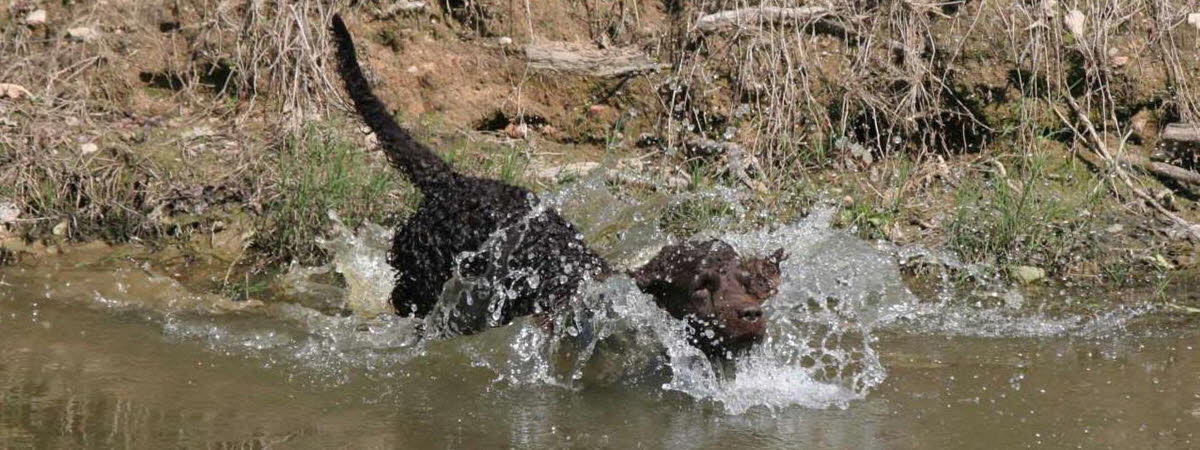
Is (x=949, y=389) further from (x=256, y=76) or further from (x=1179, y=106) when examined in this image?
(x=256, y=76)

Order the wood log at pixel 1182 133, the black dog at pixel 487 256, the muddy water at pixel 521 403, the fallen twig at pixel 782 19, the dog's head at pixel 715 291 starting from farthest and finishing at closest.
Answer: the fallen twig at pixel 782 19 → the wood log at pixel 1182 133 → the black dog at pixel 487 256 → the dog's head at pixel 715 291 → the muddy water at pixel 521 403

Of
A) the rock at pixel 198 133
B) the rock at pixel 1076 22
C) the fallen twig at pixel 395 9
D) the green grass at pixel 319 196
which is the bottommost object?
the green grass at pixel 319 196

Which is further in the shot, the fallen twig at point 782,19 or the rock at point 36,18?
the rock at point 36,18

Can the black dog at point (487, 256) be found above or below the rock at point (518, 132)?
above

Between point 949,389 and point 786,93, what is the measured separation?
104 inches

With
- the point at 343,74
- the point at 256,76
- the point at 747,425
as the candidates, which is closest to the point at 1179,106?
the point at 747,425

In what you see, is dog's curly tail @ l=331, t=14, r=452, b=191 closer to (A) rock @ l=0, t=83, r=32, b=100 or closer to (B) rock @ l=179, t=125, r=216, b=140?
(B) rock @ l=179, t=125, r=216, b=140

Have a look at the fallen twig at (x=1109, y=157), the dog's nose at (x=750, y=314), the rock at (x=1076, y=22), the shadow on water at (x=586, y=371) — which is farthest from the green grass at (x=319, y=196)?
the rock at (x=1076, y=22)

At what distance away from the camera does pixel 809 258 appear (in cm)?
579

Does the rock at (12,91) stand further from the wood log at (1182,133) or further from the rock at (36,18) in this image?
the wood log at (1182,133)

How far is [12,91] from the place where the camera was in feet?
23.0

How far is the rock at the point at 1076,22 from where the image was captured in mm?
7023

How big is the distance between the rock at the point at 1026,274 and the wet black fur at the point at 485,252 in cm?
221

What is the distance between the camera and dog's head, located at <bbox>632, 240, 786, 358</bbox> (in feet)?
14.0
